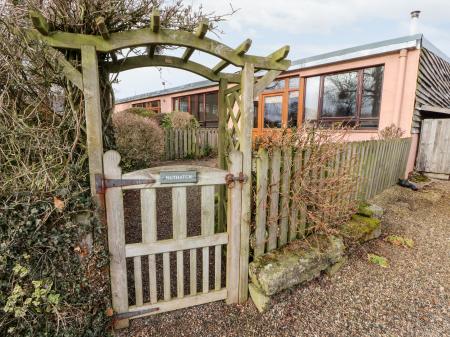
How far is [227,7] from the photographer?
235cm

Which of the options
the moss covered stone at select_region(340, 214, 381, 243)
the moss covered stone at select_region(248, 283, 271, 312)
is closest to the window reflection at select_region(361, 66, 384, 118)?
the moss covered stone at select_region(340, 214, 381, 243)

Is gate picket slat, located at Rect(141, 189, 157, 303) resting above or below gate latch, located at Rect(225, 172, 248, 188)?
below

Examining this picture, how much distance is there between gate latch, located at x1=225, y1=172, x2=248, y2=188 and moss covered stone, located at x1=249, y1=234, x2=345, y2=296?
90 centimetres

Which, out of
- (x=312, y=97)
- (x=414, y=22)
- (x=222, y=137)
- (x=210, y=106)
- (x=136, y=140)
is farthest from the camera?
(x=210, y=106)

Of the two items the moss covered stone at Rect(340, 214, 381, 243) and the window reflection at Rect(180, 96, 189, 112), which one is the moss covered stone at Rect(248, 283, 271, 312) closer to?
the moss covered stone at Rect(340, 214, 381, 243)

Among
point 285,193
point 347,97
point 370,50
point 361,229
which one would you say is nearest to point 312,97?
point 347,97

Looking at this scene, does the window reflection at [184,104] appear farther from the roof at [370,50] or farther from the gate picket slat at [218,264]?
the gate picket slat at [218,264]

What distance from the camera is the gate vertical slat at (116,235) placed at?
6.36 ft

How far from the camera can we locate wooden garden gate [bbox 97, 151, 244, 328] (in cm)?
201

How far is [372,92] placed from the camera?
749 centimetres

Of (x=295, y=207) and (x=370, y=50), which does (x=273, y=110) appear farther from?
(x=295, y=207)

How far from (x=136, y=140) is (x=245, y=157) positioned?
5.03 metres

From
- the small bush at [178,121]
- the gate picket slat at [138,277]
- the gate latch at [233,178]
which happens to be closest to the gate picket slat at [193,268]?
the gate picket slat at [138,277]

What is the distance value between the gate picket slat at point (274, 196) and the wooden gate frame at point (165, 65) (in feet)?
1.02
